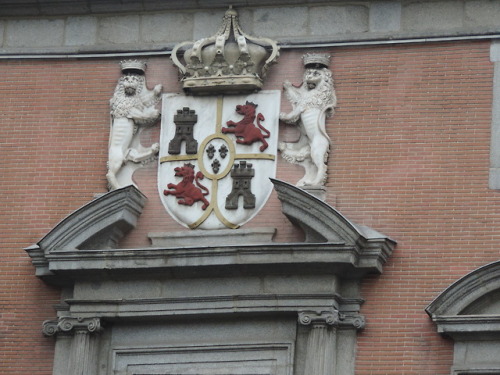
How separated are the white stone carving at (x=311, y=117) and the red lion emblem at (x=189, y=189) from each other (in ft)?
3.12

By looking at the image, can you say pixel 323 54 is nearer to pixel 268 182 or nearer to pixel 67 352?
pixel 268 182

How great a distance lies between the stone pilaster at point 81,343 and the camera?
22469mm

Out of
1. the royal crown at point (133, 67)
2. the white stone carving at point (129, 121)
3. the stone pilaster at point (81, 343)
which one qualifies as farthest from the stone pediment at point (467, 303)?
the royal crown at point (133, 67)

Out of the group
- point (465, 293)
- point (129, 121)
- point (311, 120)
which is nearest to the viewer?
point (465, 293)

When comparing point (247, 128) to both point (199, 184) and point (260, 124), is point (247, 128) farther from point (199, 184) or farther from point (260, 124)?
point (199, 184)

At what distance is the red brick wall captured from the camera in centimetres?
2206

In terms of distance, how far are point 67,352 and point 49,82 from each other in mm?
3167

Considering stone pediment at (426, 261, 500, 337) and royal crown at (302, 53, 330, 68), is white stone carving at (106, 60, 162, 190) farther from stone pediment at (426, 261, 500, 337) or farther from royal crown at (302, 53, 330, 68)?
stone pediment at (426, 261, 500, 337)

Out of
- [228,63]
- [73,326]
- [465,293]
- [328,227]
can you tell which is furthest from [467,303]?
[73,326]

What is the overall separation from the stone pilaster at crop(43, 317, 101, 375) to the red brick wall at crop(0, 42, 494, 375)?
1.22ft

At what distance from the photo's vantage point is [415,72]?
22.9m

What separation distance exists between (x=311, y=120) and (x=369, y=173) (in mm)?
857

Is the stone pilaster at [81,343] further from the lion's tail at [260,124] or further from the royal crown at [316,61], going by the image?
the royal crown at [316,61]

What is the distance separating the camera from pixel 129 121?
2339 cm
